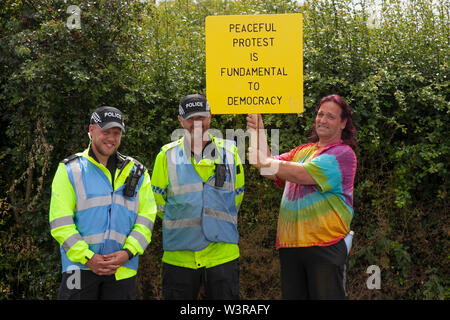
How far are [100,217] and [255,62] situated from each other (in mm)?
1645

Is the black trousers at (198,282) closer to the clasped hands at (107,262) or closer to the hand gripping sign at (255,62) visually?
the clasped hands at (107,262)

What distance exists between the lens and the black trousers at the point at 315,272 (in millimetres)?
3555

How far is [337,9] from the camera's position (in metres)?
5.77

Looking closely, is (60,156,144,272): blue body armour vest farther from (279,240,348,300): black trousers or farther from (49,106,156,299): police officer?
(279,240,348,300): black trousers

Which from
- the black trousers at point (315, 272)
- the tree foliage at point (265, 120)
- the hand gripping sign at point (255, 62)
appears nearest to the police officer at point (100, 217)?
the hand gripping sign at point (255, 62)

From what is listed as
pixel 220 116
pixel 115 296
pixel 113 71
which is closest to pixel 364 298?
pixel 220 116

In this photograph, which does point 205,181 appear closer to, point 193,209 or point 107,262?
point 193,209

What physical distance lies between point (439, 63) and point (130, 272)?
151 inches

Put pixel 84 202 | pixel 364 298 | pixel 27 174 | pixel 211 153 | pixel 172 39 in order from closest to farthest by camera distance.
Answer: pixel 84 202 < pixel 211 153 < pixel 364 298 < pixel 27 174 < pixel 172 39

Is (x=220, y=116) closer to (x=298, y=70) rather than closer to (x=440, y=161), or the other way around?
(x=298, y=70)

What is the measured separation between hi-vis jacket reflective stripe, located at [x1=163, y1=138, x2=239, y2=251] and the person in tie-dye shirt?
0.40 meters

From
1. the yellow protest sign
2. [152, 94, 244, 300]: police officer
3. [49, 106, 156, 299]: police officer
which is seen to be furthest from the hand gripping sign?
[49, 106, 156, 299]: police officer

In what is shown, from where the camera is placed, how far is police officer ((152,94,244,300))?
12.6 ft

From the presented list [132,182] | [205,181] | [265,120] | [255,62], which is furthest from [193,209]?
[265,120]
